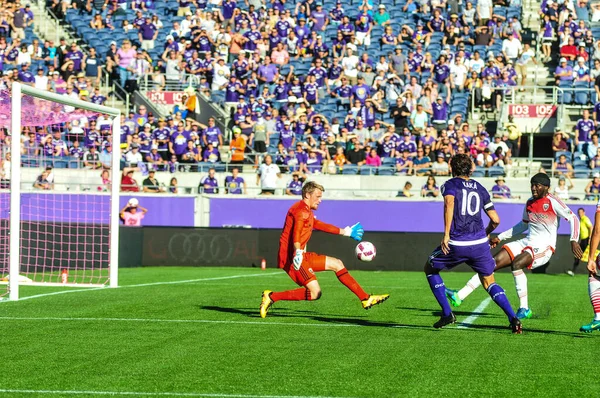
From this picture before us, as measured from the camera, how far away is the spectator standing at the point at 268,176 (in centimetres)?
3122

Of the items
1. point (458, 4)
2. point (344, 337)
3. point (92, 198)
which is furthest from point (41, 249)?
point (458, 4)

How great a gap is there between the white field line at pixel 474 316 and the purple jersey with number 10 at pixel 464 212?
1447mm

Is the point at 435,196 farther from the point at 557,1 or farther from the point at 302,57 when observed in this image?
the point at 557,1

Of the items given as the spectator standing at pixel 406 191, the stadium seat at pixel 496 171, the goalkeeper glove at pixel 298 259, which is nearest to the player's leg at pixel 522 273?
the goalkeeper glove at pixel 298 259

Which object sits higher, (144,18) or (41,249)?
(144,18)

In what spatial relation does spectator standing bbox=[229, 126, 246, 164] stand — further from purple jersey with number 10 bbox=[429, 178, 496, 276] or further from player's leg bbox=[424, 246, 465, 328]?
purple jersey with number 10 bbox=[429, 178, 496, 276]

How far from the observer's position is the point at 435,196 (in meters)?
30.6

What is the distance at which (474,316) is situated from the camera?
595 inches

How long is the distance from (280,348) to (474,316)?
4.90 m

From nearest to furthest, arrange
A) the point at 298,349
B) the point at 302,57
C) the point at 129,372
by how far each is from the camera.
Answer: the point at 129,372 → the point at 298,349 → the point at 302,57

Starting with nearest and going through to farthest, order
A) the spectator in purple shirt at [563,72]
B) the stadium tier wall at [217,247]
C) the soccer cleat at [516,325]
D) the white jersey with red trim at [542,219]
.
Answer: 1. the soccer cleat at [516,325]
2. the white jersey with red trim at [542,219]
3. the stadium tier wall at [217,247]
4. the spectator in purple shirt at [563,72]

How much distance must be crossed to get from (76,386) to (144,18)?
31572 millimetres

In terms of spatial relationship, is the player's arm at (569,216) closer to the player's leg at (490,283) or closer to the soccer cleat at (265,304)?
the player's leg at (490,283)

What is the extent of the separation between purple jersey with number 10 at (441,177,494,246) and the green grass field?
3.78ft
